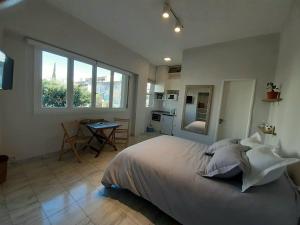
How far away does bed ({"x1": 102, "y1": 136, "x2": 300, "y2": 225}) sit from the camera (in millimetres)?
1001

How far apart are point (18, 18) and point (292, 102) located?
3.87m

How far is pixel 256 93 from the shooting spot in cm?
296

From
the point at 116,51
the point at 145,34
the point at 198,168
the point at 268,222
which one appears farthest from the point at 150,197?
the point at 116,51

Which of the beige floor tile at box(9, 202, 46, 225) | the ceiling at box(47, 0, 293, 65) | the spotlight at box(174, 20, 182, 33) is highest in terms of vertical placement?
the ceiling at box(47, 0, 293, 65)

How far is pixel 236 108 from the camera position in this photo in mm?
3250

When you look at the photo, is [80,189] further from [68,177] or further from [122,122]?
[122,122]

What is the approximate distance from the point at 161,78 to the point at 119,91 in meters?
2.03

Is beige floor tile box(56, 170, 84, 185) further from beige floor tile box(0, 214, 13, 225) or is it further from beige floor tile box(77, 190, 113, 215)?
beige floor tile box(0, 214, 13, 225)

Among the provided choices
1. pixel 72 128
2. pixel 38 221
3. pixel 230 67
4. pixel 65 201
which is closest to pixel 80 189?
pixel 65 201

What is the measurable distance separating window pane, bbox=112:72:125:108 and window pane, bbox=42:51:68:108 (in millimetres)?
1439

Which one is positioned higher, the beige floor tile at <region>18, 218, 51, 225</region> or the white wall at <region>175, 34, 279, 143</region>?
the white wall at <region>175, 34, 279, 143</region>

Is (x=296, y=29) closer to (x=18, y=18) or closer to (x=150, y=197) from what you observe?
(x=150, y=197)

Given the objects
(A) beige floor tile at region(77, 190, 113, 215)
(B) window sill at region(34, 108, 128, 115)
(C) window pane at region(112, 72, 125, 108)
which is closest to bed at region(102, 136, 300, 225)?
(A) beige floor tile at region(77, 190, 113, 215)

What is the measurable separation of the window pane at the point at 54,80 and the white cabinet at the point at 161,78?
347 cm
